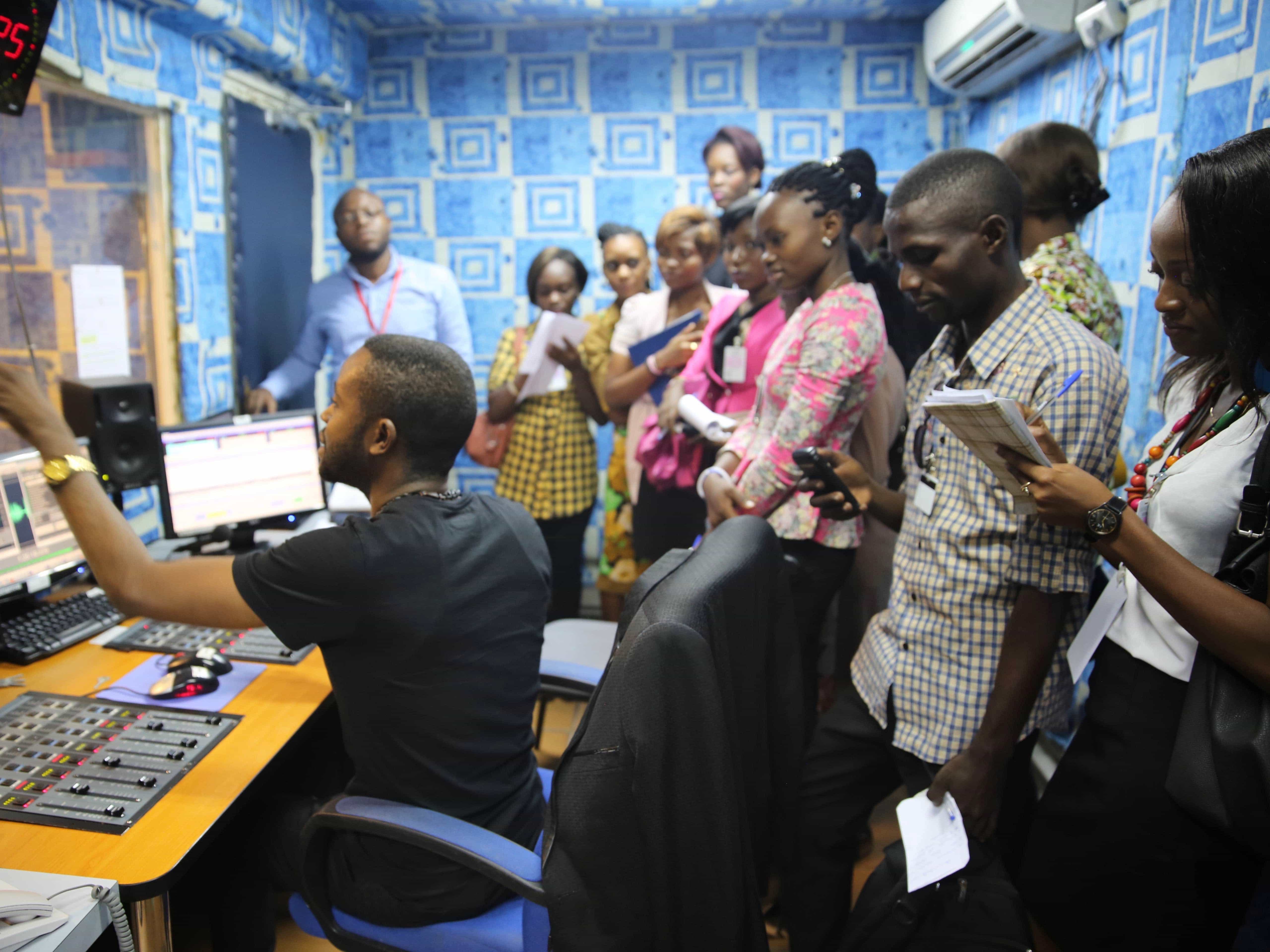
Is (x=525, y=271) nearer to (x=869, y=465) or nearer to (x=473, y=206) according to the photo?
(x=473, y=206)

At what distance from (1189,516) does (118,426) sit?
2.37m

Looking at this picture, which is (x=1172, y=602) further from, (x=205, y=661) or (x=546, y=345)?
(x=546, y=345)

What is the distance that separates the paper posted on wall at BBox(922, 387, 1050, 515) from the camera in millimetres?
1062

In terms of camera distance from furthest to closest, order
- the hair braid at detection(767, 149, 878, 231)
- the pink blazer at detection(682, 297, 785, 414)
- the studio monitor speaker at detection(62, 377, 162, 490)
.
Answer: the pink blazer at detection(682, 297, 785, 414) → the studio monitor speaker at detection(62, 377, 162, 490) → the hair braid at detection(767, 149, 878, 231)

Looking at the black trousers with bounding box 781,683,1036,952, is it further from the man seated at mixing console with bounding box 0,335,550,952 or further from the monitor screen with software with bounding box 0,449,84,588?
the monitor screen with software with bounding box 0,449,84,588

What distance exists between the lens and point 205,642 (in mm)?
1823

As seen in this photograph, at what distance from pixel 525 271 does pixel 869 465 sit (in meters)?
2.59

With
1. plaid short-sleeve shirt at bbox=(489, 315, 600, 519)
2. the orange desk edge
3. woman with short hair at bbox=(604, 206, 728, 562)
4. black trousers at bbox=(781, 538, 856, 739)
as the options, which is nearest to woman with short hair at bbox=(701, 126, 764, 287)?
woman with short hair at bbox=(604, 206, 728, 562)

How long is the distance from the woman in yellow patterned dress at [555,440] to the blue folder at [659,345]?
362 mm

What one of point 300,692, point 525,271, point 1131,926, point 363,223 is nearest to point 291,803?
point 300,692

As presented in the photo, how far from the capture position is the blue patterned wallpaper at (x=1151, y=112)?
1.80 m

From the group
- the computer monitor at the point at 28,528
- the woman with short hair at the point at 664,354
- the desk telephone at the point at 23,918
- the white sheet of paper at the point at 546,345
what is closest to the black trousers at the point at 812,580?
the woman with short hair at the point at 664,354

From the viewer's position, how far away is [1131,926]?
1271mm

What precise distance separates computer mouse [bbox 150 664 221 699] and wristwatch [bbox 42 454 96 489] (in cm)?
48
